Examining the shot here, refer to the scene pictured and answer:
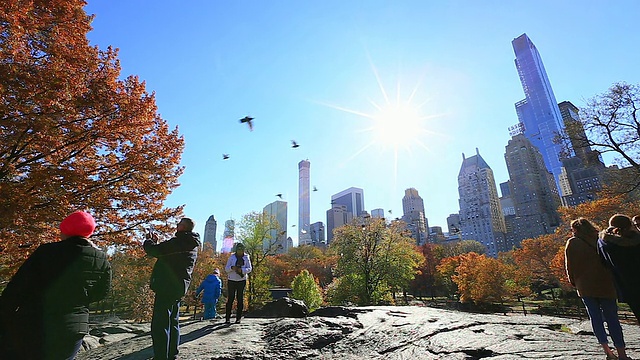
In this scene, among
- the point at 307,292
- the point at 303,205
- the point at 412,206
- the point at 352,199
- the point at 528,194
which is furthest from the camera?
the point at 412,206

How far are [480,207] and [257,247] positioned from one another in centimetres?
14349

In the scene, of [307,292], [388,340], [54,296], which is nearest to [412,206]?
[307,292]

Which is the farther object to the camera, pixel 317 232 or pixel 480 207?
pixel 480 207

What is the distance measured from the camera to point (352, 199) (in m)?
132

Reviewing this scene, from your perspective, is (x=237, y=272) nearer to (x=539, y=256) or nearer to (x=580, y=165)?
(x=539, y=256)

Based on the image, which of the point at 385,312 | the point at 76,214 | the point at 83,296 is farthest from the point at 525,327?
the point at 76,214

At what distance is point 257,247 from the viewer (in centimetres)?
2817

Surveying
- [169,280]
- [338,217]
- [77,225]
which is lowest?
[169,280]

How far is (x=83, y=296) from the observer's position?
116 inches

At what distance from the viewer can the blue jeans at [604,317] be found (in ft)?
12.6

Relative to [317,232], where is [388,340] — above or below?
below

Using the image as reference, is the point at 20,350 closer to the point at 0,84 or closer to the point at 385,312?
the point at 0,84

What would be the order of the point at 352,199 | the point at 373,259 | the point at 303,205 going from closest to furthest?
the point at 373,259
the point at 352,199
the point at 303,205

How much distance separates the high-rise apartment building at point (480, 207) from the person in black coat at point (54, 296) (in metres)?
151
